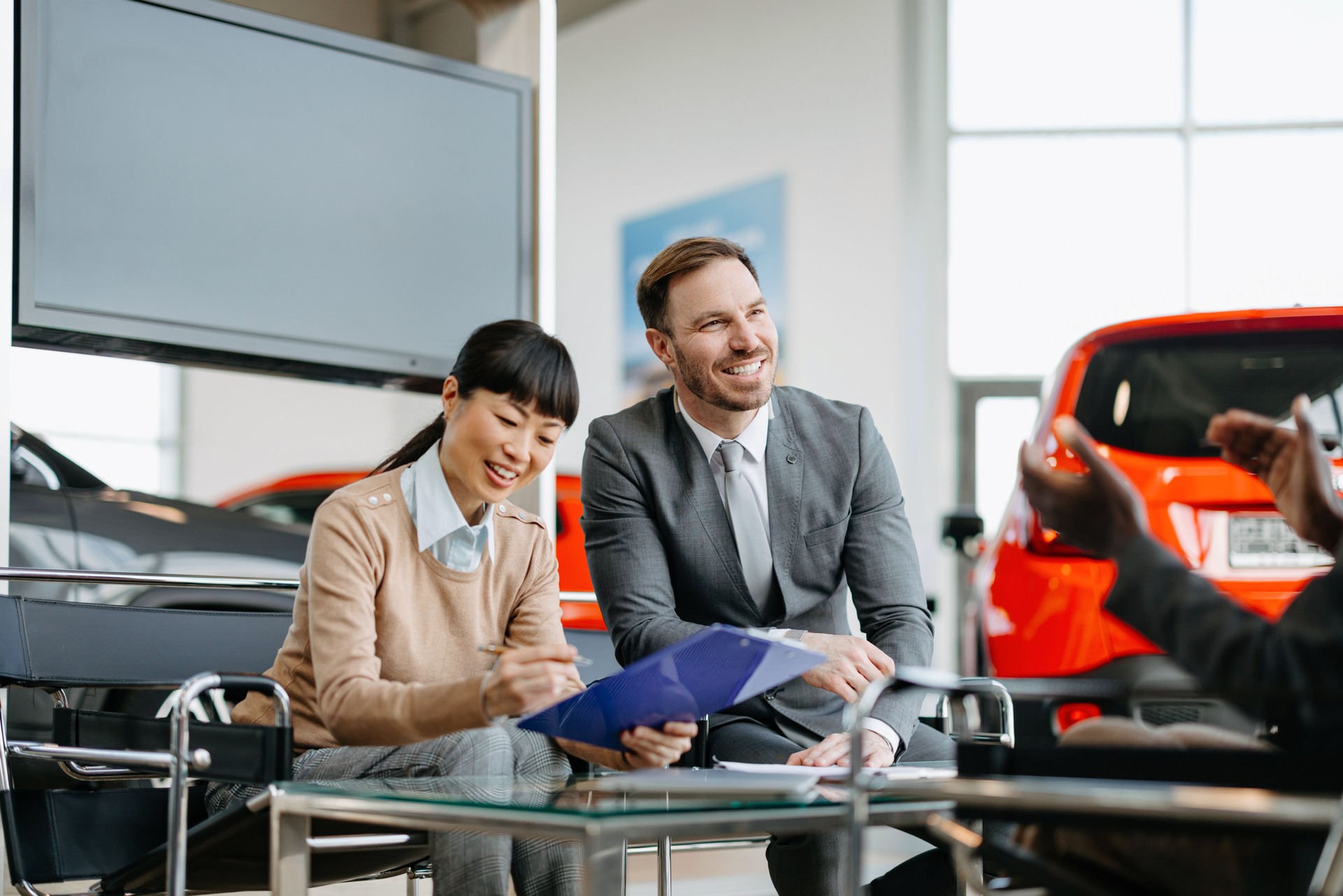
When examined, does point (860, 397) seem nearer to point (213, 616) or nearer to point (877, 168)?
point (877, 168)

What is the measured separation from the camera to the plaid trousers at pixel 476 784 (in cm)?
148

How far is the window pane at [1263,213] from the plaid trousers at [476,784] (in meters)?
7.08

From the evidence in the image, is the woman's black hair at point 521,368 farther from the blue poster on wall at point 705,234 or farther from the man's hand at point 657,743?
the blue poster on wall at point 705,234

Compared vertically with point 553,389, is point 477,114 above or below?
above

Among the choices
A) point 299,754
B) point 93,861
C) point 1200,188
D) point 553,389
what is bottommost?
point 93,861

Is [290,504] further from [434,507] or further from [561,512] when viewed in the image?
[434,507]

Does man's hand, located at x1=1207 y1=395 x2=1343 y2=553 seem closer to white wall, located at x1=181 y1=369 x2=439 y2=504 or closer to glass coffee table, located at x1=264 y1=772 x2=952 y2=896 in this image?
→ glass coffee table, located at x1=264 y1=772 x2=952 y2=896

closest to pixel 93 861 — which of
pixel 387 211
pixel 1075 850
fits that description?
pixel 1075 850

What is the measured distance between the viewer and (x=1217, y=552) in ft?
9.75

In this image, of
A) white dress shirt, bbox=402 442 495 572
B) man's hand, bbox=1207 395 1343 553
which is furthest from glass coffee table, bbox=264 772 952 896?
man's hand, bbox=1207 395 1343 553

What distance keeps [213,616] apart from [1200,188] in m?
7.15

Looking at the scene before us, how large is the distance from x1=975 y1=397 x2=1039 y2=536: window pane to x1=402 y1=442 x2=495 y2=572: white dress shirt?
6.71 metres

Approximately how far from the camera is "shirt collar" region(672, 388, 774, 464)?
2438mm

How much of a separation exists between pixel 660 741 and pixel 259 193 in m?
1.78
